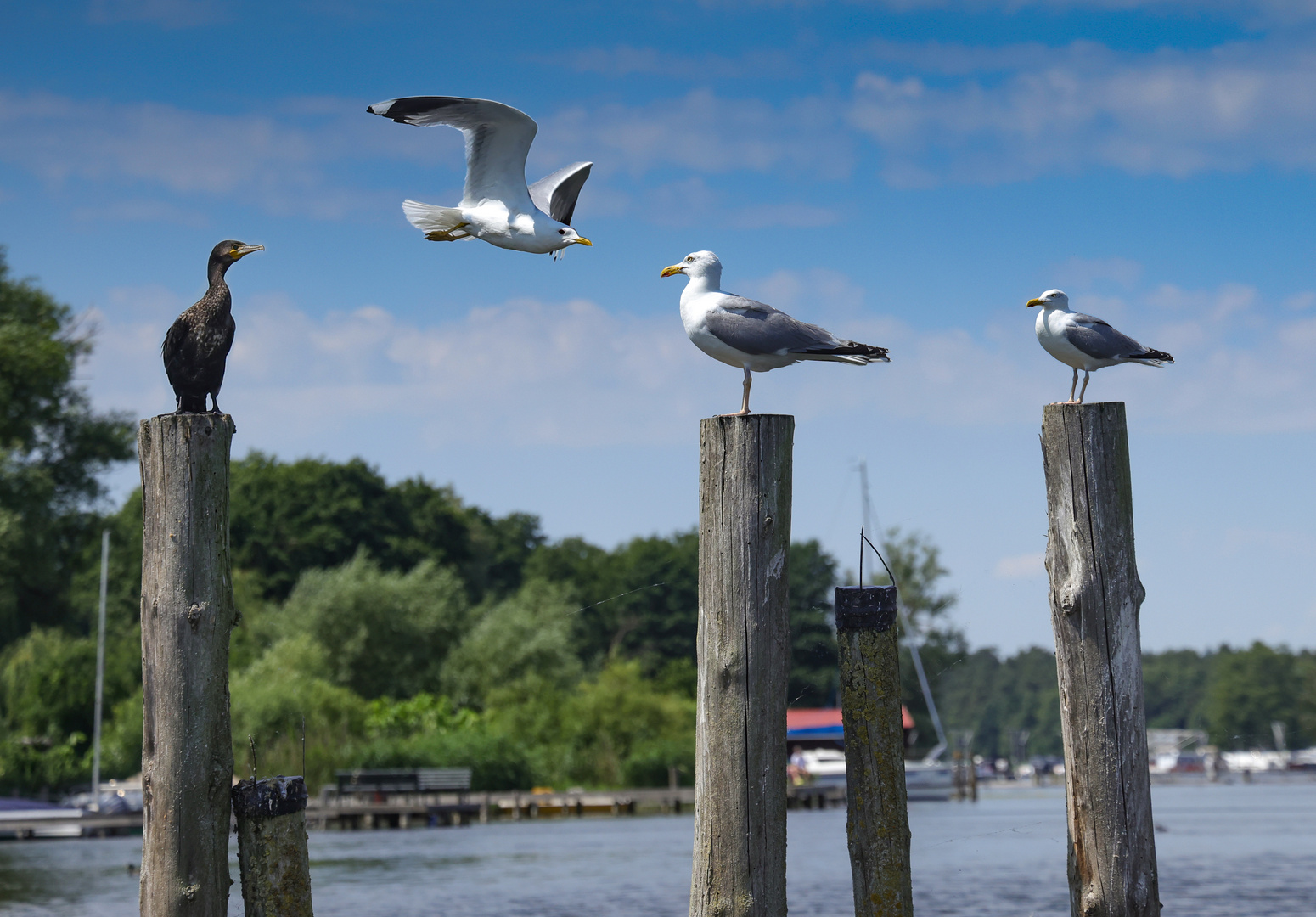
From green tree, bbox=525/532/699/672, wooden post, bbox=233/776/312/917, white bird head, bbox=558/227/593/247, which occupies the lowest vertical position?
wooden post, bbox=233/776/312/917

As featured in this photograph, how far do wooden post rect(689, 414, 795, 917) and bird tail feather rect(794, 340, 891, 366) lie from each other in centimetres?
65

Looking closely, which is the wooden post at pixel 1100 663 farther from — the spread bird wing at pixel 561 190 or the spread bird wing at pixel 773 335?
the spread bird wing at pixel 561 190

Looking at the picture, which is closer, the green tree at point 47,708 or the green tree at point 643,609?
the green tree at point 47,708

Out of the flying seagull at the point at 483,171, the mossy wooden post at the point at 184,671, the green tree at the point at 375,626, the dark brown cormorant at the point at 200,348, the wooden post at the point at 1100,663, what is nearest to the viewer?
the wooden post at the point at 1100,663

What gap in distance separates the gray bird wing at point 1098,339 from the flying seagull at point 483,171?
115 inches

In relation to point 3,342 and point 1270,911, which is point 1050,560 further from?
point 3,342

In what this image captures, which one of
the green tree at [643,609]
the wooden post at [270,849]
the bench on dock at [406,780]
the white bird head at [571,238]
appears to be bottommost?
the bench on dock at [406,780]

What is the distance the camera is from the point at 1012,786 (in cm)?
11150

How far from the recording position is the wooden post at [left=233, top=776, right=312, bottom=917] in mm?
7328

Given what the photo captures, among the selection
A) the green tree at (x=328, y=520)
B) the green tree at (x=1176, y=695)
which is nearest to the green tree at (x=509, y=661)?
the green tree at (x=328, y=520)

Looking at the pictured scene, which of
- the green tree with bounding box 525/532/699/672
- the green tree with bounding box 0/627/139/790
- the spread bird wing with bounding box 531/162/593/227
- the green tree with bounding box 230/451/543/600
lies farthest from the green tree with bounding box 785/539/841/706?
the spread bird wing with bounding box 531/162/593/227

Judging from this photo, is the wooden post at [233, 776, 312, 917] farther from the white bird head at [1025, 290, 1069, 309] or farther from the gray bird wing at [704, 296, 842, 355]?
the white bird head at [1025, 290, 1069, 309]

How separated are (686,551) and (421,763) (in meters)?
Result: 31.7

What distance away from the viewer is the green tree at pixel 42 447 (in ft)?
132
